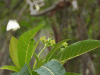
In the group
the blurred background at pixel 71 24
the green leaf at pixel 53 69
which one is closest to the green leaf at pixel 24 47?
the green leaf at pixel 53 69

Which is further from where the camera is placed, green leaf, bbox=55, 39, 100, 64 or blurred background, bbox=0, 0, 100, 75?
blurred background, bbox=0, 0, 100, 75

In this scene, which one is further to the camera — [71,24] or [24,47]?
[71,24]

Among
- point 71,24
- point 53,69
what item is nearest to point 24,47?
point 53,69

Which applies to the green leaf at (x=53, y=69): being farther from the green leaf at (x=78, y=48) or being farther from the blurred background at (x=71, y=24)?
the blurred background at (x=71, y=24)

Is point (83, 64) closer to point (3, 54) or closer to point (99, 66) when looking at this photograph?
point (99, 66)

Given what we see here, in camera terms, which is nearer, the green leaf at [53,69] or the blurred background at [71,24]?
the green leaf at [53,69]

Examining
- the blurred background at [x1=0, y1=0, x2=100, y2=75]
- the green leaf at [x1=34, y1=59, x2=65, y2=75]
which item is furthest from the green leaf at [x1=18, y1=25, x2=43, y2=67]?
the blurred background at [x1=0, y1=0, x2=100, y2=75]

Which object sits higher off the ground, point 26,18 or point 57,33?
point 26,18

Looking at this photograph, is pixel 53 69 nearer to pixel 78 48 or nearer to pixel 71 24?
pixel 78 48

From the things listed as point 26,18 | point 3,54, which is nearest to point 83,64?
point 3,54

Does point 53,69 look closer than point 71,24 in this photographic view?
Yes

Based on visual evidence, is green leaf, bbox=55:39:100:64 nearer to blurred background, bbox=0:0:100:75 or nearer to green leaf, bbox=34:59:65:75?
green leaf, bbox=34:59:65:75
